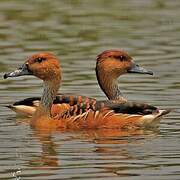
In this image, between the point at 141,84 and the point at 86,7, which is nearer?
the point at 141,84

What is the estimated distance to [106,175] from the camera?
12961mm

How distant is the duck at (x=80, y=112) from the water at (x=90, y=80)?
0.83ft

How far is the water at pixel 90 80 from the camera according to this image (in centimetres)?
1362

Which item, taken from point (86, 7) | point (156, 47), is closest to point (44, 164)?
point (156, 47)

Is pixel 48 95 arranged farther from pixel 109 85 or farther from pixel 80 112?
pixel 109 85

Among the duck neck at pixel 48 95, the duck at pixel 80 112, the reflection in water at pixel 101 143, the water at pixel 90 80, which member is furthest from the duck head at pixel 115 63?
the reflection in water at pixel 101 143

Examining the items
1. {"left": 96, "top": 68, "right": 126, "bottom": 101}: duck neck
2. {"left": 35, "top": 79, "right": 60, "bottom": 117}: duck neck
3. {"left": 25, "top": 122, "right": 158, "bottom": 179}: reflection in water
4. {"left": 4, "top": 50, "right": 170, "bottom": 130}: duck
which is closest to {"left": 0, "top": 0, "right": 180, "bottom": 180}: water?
{"left": 25, "top": 122, "right": 158, "bottom": 179}: reflection in water

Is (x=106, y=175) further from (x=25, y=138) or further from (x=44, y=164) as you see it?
(x=25, y=138)

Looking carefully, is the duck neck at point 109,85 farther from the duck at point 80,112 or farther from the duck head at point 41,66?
the duck head at point 41,66

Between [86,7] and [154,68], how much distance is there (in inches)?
422

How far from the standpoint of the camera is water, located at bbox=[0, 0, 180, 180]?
1362cm

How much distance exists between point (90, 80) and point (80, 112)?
12.6 ft

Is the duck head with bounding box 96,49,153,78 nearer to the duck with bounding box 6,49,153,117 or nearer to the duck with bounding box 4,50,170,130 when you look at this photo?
the duck with bounding box 6,49,153,117

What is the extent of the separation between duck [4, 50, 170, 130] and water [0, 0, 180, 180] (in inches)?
10.0
